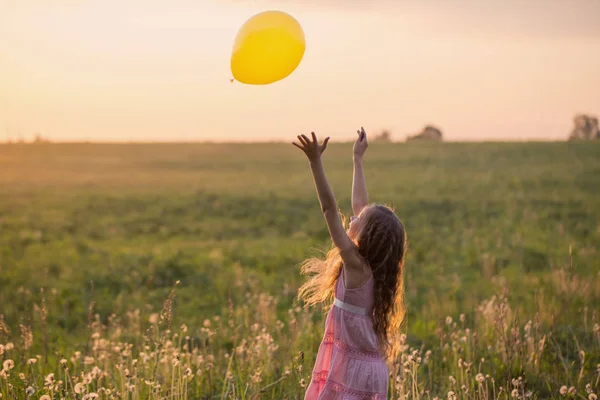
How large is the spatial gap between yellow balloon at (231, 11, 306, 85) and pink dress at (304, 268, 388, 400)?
1374 millimetres

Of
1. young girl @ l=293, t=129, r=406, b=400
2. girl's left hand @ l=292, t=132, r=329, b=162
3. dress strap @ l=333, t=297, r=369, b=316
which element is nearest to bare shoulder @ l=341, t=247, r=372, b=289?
young girl @ l=293, t=129, r=406, b=400

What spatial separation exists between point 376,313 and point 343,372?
390 millimetres

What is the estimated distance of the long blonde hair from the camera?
3.85 meters

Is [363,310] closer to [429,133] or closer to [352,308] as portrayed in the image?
[352,308]

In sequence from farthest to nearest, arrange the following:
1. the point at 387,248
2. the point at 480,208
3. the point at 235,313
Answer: the point at 480,208, the point at 235,313, the point at 387,248

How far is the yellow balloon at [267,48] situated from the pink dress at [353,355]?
4.51 feet

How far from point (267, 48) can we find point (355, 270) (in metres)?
1.48

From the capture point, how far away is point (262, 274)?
12797 millimetres

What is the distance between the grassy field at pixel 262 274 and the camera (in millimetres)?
5492

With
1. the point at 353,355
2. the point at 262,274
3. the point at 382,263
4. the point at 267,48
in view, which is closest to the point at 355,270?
the point at 382,263

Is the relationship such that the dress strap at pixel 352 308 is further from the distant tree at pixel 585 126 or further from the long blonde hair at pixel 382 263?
the distant tree at pixel 585 126

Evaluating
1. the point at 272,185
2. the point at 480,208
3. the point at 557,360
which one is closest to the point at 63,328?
the point at 557,360

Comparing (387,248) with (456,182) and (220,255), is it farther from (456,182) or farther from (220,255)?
(456,182)

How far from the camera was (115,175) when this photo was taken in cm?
3052
